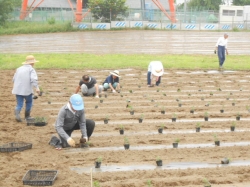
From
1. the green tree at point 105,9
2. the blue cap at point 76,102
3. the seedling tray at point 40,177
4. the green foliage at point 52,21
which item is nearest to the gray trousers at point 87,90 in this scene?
the blue cap at point 76,102

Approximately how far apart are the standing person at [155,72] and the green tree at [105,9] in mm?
29378

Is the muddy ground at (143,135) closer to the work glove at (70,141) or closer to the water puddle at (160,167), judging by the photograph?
the water puddle at (160,167)

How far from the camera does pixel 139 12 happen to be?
48562mm

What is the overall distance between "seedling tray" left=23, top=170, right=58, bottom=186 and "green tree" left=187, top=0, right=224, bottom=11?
64291 mm

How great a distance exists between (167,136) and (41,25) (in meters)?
35.8

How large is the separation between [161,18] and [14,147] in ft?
139

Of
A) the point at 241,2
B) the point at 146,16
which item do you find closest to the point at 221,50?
the point at 146,16

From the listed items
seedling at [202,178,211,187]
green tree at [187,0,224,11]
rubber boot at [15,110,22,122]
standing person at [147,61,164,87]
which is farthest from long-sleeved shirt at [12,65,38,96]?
green tree at [187,0,224,11]

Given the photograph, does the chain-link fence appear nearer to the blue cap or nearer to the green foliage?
the green foliage

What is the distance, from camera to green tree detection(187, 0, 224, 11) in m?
70.6

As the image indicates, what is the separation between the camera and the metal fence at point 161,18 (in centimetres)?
4612

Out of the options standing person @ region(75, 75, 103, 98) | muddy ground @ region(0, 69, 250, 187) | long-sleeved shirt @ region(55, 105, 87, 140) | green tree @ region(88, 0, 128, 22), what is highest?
green tree @ region(88, 0, 128, 22)

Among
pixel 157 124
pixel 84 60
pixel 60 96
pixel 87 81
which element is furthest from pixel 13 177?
pixel 84 60

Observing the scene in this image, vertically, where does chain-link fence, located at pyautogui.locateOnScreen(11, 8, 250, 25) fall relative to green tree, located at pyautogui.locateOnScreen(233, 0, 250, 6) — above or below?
below
